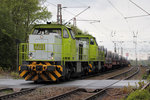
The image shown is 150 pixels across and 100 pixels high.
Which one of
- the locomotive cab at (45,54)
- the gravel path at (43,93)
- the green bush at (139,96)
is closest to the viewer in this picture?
the green bush at (139,96)

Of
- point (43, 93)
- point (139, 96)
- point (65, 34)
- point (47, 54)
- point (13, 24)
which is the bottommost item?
point (43, 93)

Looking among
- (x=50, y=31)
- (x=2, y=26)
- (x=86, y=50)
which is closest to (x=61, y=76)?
(x=50, y=31)

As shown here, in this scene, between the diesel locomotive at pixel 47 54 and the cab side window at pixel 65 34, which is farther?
the cab side window at pixel 65 34

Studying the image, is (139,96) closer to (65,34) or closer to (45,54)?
(45,54)

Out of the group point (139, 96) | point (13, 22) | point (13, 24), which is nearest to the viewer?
point (139, 96)

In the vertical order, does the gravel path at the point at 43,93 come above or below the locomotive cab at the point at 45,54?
below

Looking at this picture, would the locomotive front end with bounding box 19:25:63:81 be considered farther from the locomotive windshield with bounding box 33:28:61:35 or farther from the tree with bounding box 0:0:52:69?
the tree with bounding box 0:0:52:69

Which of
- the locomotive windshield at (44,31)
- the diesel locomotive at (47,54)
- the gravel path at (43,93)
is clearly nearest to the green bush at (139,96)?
the gravel path at (43,93)

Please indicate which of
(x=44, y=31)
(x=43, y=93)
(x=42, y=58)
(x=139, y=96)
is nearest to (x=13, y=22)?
(x=44, y=31)

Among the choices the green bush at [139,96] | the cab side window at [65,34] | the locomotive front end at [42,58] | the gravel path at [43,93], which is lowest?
the gravel path at [43,93]

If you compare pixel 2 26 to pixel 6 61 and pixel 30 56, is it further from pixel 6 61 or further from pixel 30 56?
pixel 30 56

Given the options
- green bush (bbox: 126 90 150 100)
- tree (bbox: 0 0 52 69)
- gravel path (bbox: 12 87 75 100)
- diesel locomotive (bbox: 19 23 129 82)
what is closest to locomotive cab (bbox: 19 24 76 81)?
diesel locomotive (bbox: 19 23 129 82)

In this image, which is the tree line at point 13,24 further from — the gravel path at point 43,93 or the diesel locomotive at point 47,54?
the gravel path at point 43,93

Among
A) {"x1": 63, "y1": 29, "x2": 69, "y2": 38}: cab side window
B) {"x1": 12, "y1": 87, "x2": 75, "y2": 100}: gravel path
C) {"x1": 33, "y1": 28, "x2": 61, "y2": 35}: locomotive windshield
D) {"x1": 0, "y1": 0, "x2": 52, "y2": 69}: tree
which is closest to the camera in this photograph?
{"x1": 12, "y1": 87, "x2": 75, "y2": 100}: gravel path
